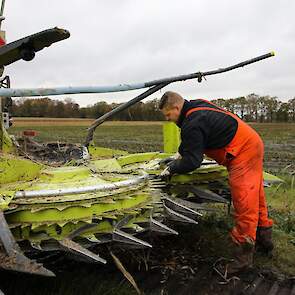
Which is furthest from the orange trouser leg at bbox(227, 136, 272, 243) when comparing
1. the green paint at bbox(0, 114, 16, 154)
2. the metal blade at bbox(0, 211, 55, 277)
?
the green paint at bbox(0, 114, 16, 154)

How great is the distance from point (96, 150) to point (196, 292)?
1.87 metres

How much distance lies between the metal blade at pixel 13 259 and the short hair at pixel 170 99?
159cm

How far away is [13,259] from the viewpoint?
7.80ft

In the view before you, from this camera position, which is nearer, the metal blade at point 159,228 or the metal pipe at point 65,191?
the metal pipe at point 65,191

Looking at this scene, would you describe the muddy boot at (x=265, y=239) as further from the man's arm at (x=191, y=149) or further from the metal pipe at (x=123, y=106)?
the metal pipe at (x=123, y=106)

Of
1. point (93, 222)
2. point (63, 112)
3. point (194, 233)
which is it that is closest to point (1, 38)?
point (93, 222)

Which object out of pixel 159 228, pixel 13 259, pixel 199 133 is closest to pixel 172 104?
pixel 199 133

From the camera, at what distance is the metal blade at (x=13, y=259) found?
2.36 m

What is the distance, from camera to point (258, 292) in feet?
10.4

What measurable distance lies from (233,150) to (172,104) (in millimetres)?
586

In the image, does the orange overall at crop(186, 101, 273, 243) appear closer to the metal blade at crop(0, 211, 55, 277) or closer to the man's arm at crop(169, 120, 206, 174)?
the man's arm at crop(169, 120, 206, 174)

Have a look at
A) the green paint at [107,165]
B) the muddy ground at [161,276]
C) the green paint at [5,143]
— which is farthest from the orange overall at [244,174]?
the green paint at [5,143]

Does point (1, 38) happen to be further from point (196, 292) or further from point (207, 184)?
point (196, 292)

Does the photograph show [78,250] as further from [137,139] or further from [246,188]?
[137,139]
